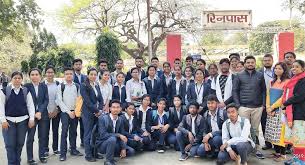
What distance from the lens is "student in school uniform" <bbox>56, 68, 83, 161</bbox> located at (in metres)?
6.27

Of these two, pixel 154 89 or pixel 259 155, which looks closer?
pixel 259 155

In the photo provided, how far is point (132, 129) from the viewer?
266 inches

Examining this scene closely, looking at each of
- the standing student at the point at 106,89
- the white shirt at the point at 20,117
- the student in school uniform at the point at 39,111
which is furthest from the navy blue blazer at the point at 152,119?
the white shirt at the point at 20,117

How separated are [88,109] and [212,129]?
232 centimetres

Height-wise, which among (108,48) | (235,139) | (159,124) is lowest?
(235,139)

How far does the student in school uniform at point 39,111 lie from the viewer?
5953 millimetres

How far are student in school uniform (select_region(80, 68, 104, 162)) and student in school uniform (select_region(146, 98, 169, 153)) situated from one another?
1.08 meters

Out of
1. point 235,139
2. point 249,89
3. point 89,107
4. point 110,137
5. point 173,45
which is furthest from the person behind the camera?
point 173,45

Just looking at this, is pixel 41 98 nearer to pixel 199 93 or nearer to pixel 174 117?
pixel 174 117

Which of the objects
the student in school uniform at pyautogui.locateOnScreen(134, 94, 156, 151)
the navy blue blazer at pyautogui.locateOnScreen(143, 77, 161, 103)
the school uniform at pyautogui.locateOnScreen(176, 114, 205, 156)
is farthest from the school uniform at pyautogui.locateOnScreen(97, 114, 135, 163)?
the navy blue blazer at pyautogui.locateOnScreen(143, 77, 161, 103)

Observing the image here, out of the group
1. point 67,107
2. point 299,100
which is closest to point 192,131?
point 299,100

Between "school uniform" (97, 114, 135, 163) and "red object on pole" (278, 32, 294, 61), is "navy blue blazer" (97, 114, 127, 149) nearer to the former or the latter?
"school uniform" (97, 114, 135, 163)

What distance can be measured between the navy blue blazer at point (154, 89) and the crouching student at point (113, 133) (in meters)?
1.30

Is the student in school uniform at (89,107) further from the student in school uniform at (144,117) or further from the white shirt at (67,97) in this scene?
the student in school uniform at (144,117)
